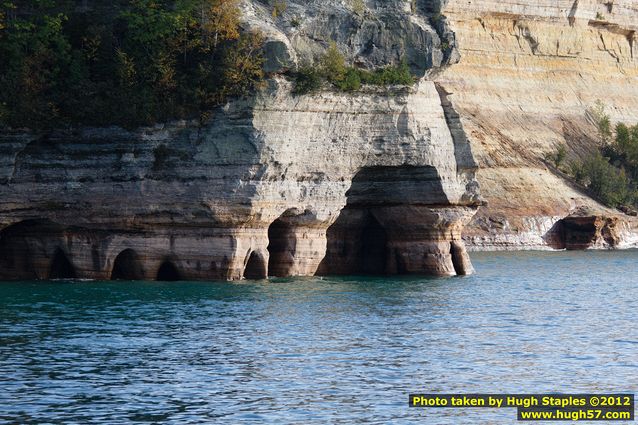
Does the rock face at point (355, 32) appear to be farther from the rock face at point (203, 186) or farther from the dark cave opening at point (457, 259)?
the dark cave opening at point (457, 259)

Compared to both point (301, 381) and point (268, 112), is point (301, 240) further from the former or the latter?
point (301, 381)

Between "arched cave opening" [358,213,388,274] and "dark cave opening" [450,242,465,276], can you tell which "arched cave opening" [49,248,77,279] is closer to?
"arched cave opening" [358,213,388,274]

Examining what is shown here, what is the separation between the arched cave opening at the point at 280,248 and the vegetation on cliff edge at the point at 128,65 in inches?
210

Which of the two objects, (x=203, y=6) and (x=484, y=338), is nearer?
(x=484, y=338)

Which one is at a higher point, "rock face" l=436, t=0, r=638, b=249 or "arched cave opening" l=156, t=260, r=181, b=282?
"rock face" l=436, t=0, r=638, b=249

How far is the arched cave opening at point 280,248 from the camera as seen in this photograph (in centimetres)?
5612

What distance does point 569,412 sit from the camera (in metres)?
29.7

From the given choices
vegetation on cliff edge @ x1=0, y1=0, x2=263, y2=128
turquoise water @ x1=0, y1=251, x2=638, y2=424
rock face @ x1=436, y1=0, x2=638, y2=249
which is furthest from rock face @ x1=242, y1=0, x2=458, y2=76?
rock face @ x1=436, y1=0, x2=638, y2=249

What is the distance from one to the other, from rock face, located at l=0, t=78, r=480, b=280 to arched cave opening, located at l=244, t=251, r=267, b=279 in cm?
5

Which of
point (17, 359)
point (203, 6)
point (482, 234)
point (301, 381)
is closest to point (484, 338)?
point (301, 381)

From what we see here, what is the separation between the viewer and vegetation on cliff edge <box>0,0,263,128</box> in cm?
5412

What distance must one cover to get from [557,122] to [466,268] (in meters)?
63.5

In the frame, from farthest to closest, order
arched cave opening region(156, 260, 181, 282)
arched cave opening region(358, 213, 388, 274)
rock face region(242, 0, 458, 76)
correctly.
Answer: arched cave opening region(358, 213, 388, 274), rock face region(242, 0, 458, 76), arched cave opening region(156, 260, 181, 282)

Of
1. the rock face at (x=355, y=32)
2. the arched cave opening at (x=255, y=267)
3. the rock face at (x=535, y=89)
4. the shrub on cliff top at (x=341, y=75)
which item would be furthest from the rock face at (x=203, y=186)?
the rock face at (x=535, y=89)
